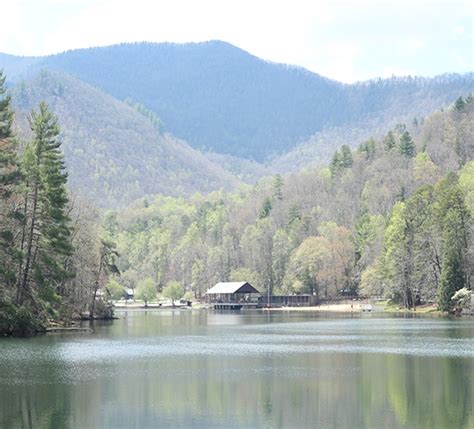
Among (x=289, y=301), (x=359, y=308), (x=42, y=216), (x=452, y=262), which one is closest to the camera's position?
(x=42, y=216)

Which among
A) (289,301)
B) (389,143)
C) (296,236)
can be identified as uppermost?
(389,143)

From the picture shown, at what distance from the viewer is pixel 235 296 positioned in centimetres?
17400

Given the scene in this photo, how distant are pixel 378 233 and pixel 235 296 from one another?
1517 inches

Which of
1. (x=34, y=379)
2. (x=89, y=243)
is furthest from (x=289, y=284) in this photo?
(x=34, y=379)

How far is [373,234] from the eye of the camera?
488 feet

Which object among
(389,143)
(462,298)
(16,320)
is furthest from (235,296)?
(16,320)

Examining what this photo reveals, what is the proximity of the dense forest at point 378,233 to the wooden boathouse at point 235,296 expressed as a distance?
11.6 feet

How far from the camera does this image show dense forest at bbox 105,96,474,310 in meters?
105

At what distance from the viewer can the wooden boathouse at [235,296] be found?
170250mm

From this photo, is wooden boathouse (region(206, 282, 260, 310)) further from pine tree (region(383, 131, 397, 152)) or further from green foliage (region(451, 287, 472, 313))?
green foliage (region(451, 287, 472, 313))

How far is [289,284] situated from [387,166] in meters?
32.0

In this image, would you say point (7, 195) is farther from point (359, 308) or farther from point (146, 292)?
point (146, 292)

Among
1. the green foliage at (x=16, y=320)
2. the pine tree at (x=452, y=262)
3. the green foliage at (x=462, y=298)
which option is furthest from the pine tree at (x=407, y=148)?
the green foliage at (x=16, y=320)

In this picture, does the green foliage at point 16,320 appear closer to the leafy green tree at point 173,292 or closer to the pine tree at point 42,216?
the pine tree at point 42,216
